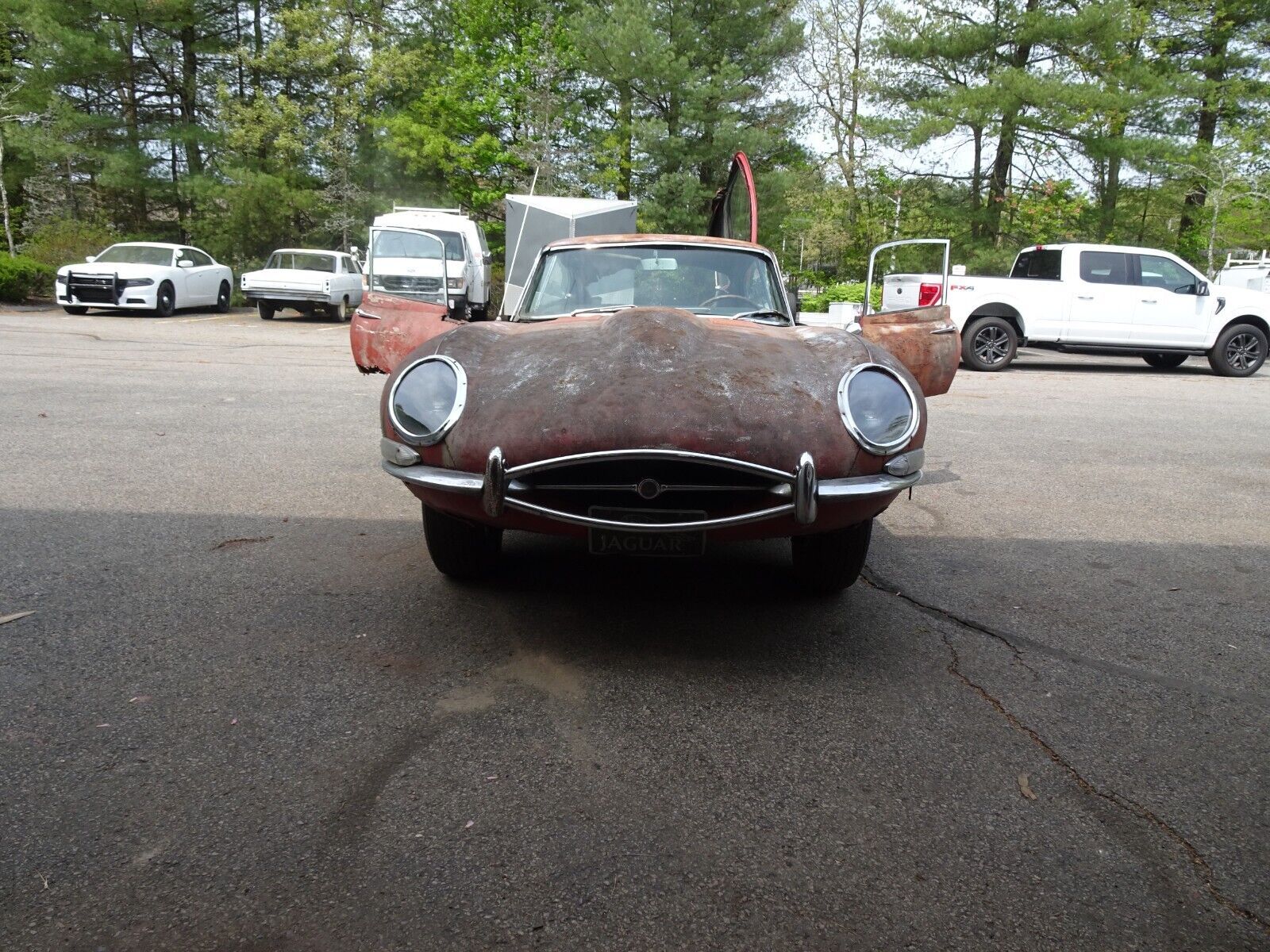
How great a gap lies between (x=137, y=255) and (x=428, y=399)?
20.3m

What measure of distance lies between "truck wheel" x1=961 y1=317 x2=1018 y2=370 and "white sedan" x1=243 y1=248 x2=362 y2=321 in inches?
525

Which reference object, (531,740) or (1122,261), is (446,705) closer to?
(531,740)

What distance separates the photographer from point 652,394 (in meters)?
3.02

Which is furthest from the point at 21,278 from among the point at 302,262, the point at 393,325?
the point at 393,325

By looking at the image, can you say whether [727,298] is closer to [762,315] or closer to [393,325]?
[762,315]

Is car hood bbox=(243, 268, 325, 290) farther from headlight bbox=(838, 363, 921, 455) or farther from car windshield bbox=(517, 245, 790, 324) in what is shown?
headlight bbox=(838, 363, 921, 455)

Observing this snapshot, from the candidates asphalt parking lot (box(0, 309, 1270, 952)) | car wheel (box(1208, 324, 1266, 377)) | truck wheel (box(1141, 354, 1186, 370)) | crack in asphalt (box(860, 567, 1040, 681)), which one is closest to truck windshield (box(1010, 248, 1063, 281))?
truck wheel (box(1141, 354, 1186, 370))

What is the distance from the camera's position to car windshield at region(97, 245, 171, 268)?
786 inches

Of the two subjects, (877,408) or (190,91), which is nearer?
(877,408)

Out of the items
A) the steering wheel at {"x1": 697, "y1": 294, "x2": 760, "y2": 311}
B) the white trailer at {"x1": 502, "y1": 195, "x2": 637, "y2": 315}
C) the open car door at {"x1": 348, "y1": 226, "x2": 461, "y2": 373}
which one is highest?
the white trailer at {"x1": 502, "y1": 195, "x2": 637, "y2": 315}

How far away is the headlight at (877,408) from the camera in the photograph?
3.12 metres

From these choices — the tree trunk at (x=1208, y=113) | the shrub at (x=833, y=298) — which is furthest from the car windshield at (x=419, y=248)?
the tree trunk at (x=1208, y=113)

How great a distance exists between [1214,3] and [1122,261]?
13059mm

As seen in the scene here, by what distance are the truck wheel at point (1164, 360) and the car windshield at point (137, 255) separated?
64.3 feet
